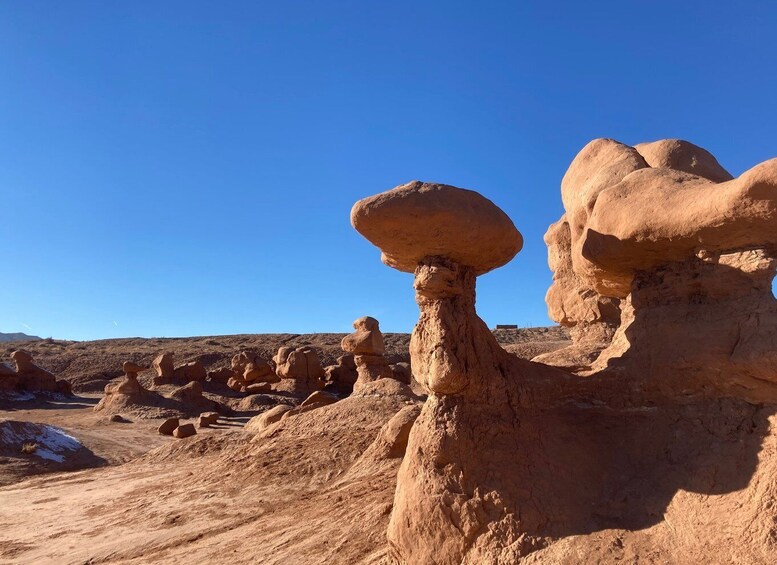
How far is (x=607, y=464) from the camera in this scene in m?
4.23

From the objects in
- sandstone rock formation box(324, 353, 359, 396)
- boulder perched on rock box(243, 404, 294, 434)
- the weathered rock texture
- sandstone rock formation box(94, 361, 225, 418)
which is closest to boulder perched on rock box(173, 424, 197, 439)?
boulder perched on rock box(243, 404, 294, 434)

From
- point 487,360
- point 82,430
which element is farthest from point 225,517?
point 82,430

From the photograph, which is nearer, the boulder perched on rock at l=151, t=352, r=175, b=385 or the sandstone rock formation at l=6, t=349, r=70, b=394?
the sandstone rock formation at l=6, t=349, r=70, b=394

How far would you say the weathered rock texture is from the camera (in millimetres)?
3557

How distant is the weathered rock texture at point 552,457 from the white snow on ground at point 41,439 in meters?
10.7

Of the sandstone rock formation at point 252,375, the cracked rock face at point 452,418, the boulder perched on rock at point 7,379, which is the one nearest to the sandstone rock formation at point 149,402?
the sandstone rock formation at point 252,375

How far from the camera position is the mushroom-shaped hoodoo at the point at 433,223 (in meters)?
4.39

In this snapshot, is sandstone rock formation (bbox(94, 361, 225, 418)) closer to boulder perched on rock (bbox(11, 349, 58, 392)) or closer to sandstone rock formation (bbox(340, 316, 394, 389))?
boulder perched on rock (bbox(11, 349, 58, 392))

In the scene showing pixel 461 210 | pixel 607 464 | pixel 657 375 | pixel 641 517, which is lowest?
pixel 641 517

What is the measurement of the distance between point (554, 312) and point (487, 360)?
3.51 meters

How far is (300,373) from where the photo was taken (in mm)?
21875

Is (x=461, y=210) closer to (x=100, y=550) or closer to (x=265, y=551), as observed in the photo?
(x=265, y=551)

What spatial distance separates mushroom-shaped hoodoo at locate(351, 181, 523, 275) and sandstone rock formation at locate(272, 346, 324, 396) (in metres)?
17.5

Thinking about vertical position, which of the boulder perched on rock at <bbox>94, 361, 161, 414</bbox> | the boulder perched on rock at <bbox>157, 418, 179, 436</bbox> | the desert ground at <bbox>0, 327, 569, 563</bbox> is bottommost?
the desert ground at <bbox>0, 327, 569, 563</bbox>
